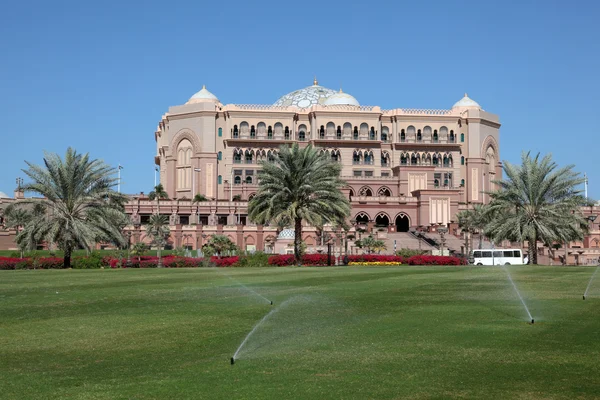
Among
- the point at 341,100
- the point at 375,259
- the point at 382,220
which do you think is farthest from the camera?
the point at 341,100

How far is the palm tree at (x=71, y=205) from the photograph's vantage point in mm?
42500

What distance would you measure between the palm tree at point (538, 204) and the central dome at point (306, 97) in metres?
63.6

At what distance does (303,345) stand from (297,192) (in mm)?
33444

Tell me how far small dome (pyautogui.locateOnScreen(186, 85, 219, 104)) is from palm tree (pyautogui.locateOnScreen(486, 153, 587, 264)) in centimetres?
5845

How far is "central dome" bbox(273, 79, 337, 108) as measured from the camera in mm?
110250

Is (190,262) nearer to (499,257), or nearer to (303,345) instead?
(499,257)

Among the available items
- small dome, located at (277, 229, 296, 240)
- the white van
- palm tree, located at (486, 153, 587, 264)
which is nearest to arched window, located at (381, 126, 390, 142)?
small dome, located at (277, 229, 296, 240)

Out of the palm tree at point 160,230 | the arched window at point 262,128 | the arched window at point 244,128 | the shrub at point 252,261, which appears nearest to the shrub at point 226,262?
the shrub at point 252,261

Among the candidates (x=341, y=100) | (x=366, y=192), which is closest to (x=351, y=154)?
(x=366, y=192)

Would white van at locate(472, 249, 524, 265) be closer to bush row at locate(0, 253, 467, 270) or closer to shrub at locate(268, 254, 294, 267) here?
bush row at locate(0, 253, 467, 270)

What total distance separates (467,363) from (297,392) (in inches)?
115

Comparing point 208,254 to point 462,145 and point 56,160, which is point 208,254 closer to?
point 56,160

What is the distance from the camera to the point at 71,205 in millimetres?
43469

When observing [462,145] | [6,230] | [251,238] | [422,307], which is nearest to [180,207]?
[251,238]
